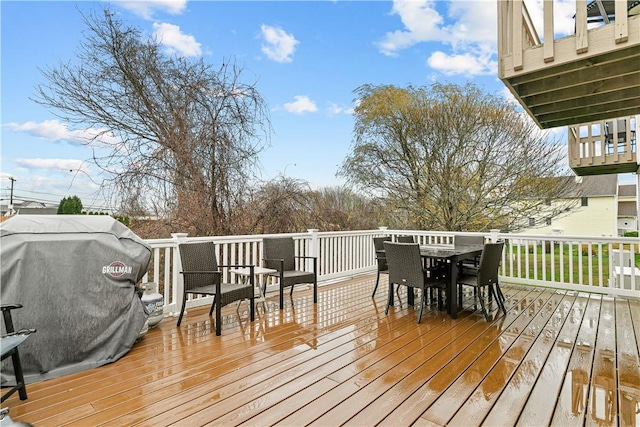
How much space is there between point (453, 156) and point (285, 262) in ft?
20.7

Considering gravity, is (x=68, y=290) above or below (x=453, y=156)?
below

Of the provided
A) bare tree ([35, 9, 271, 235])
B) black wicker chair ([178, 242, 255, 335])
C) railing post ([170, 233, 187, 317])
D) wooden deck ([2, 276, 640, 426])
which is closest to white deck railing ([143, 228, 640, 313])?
railing post ([170, 233, 187, 317])

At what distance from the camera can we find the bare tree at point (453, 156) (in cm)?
850

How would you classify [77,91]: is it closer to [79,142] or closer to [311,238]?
[79,142]

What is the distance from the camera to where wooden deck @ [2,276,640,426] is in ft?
6.26

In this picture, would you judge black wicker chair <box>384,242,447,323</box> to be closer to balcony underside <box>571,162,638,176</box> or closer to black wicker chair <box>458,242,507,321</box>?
black wicker chair <box>458,242,507,321</box>

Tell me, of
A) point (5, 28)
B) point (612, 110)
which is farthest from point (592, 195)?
point (5, 28)

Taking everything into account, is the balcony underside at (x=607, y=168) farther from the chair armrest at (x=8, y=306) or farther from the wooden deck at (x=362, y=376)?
the chair armrest at (x=8, y=306)

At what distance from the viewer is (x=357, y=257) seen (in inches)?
265

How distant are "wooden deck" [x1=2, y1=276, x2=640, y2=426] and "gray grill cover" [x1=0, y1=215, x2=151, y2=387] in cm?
19

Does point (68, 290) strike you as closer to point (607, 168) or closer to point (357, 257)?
point (357, 257)

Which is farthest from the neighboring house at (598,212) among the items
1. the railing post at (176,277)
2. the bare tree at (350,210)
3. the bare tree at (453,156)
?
the railing post at (176,277)

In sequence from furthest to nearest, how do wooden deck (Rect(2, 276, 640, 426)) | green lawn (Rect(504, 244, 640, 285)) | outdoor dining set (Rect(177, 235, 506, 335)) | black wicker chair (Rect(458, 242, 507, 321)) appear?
green lawn (Rect(504, 244, 640, 285)), black wicker chair (Rect(458, 242, 507, 321)), outdoor dining set (Rect(177, 235, 506, 335)), wooden deck (Rect(2, 276, 640, 426))

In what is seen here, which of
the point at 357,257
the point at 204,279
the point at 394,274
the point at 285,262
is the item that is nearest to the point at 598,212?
the point at 357,257
